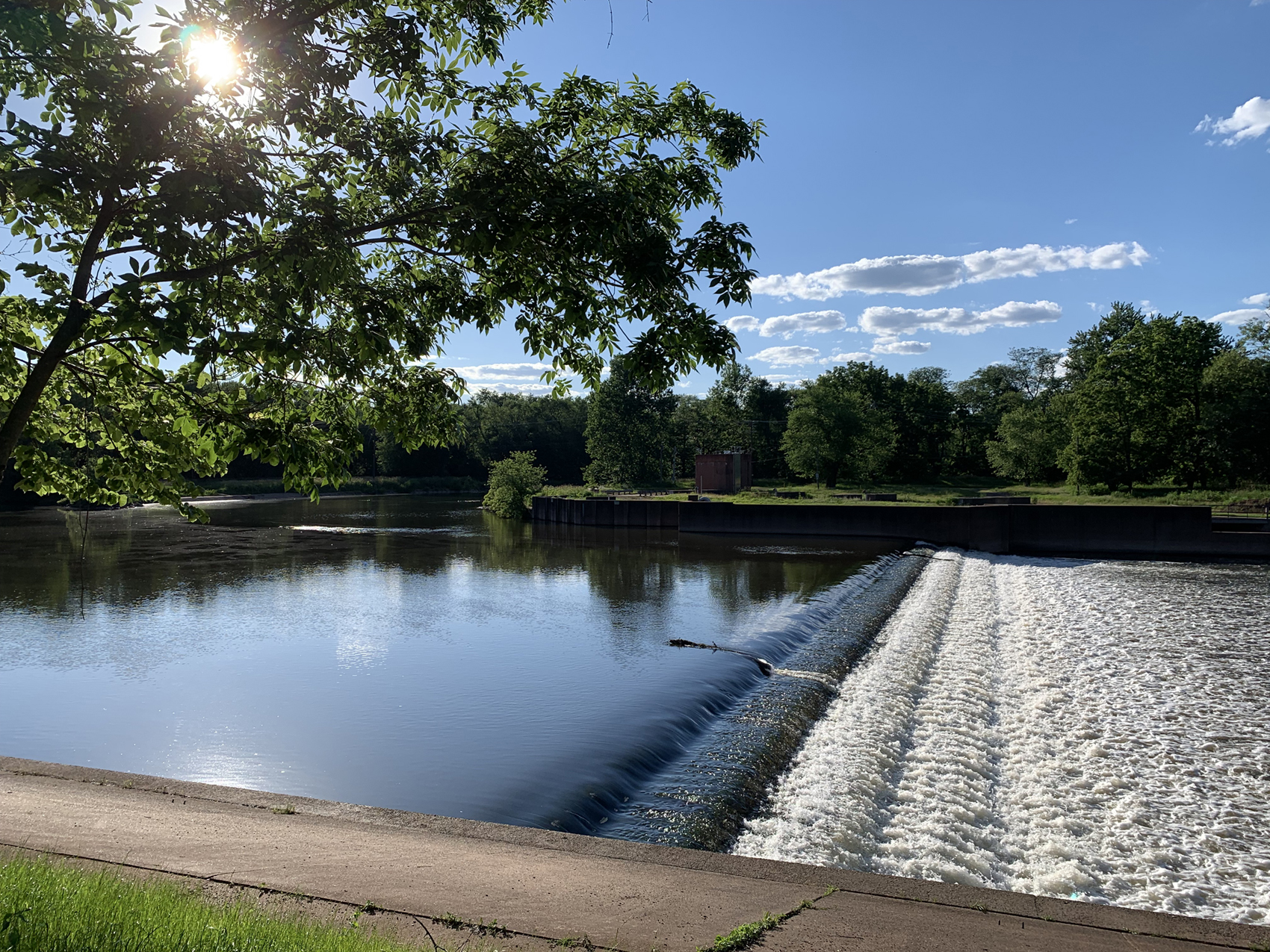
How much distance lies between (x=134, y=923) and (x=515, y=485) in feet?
162

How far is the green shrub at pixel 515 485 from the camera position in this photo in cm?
5228

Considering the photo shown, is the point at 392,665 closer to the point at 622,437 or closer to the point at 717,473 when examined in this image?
the point at 717,473

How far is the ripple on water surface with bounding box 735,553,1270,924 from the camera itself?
693 centimetres

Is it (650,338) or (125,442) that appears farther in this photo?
(125,442)

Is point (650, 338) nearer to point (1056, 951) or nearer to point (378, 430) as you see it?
point (378, 430)

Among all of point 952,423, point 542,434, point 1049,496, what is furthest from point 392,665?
point 542,434

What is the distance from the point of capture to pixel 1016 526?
3169cm

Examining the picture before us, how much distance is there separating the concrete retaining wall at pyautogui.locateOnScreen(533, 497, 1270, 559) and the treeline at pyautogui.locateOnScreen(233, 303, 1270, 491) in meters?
10.2

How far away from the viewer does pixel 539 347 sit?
574 centimetres

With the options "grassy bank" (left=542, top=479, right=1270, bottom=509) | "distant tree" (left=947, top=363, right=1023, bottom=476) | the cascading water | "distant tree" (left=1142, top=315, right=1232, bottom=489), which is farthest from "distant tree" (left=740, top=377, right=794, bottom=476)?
the cascading water

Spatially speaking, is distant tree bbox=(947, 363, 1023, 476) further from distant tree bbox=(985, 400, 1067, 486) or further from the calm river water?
the calm river water

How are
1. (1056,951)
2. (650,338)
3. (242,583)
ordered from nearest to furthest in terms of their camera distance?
(1056,951)
(650,338)
(242,583)

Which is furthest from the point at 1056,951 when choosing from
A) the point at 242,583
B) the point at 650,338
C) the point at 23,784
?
the point at 242,583

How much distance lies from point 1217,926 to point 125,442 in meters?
7.33
